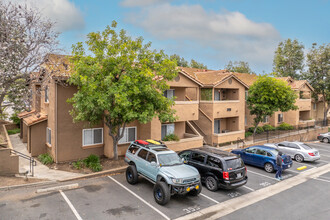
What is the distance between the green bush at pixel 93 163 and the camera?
13508 mm

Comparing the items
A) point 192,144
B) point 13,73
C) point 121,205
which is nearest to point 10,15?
point 13,73

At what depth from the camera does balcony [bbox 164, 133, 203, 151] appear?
17788 mm

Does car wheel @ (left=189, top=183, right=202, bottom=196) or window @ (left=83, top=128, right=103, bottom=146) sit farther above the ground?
window @ (left=83, top=128, right=103, bottom=146)

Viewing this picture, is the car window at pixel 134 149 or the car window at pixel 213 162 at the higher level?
the car window at pixel 134 149

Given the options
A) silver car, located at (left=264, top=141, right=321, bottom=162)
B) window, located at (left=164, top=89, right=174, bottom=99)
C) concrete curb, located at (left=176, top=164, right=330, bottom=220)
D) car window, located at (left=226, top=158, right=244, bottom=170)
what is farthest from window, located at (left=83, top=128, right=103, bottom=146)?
silver car, located at (left=264, top=141, right=321, bottom=162)

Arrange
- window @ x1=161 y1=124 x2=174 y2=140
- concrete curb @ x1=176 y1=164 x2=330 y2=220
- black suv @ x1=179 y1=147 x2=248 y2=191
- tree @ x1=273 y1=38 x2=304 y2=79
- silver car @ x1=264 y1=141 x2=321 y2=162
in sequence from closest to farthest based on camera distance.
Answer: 1. concrete curb @ x1=176 y1=164 x2=330 y2=220
2. black suv @ x1=179 y1=147 x2=248 y2=191
3. silver car @ x1=264 y1=141 x2=321 y2=162
4. window @ x1=161 y1=124 x2=174 y2=140
5. tree @ x1=273 y1=38 x2=304 y2=79

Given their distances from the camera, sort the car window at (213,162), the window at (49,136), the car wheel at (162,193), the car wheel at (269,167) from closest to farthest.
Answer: the car wheel at (162,193)
the car window at (213,162)
the car wheel at (269,167)
the window at (49,136)

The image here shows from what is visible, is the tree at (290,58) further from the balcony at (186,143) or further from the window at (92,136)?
the window at (92,136)

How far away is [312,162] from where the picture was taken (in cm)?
1809

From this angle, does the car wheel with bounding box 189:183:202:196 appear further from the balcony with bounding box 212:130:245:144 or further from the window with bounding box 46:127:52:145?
the balcony with bounding box 212:130:245:144

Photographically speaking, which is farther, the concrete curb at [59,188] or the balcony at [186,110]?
the balcony at [186,110]

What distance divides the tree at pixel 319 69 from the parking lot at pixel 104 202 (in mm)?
30089

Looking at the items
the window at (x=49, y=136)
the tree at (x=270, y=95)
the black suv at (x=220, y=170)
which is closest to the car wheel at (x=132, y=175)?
the black suv at (x=220, y=170)

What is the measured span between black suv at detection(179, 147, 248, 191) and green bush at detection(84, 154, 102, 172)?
5726mm
